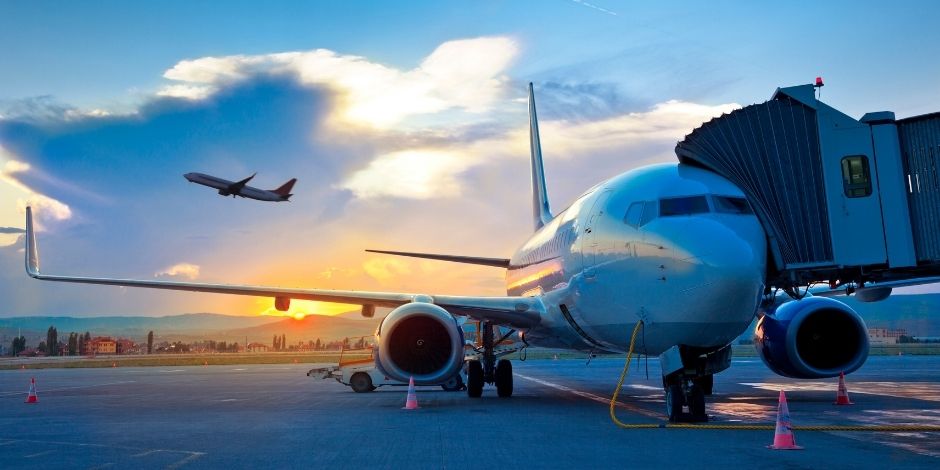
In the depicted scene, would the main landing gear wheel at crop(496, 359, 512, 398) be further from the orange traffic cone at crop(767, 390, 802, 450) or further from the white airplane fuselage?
the orange traffic cone at crop(767, 390, 802, 450)

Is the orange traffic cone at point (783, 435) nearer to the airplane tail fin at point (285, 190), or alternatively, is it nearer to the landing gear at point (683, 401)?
the landing gear at point (683, 401)

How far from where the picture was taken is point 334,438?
11227mm

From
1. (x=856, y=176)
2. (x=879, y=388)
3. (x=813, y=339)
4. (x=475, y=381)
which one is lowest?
(x=879, y=388)

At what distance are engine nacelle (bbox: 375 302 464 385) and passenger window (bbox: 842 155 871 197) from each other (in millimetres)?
7153

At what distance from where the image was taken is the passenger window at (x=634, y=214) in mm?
13022

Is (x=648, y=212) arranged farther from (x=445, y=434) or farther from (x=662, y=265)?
(x=445, y=434)

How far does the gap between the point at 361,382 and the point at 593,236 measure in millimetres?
12565

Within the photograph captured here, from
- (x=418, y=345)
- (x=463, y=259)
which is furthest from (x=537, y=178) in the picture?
(x=418, y=345)

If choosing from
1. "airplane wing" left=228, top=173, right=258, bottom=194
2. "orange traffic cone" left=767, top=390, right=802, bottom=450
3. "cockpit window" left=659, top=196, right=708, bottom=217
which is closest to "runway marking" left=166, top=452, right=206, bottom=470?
"orange traffic cone" left=767, top=390, right=802, bottom=450

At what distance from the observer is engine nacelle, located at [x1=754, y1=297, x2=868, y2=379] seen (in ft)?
51.6

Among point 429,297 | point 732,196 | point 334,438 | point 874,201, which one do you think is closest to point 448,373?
point 429,297

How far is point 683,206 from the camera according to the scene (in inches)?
497

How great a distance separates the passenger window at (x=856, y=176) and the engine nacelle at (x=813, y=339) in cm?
365

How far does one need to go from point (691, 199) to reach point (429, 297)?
687 centimetres
